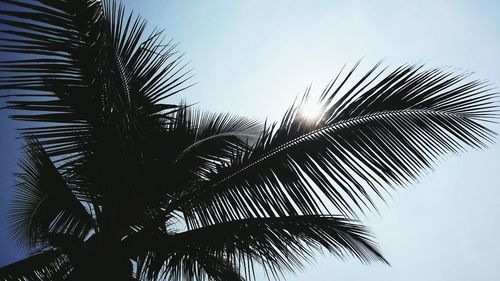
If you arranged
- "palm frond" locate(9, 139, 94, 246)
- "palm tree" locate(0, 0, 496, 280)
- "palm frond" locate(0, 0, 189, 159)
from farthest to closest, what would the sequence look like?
1. "palm frond" locate(9, 139, 94, 246)
2. "palm tree" locate(0, 0, 496, 280)
3. "palm frond" locate(0, 0, 189, 159)

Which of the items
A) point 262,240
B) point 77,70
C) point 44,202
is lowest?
point 262,240

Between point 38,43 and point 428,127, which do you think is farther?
point 428,127

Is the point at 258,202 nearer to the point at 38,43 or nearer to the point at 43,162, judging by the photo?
the point at 38,43

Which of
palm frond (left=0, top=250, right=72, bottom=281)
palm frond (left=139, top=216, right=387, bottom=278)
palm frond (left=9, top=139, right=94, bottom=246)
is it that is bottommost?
palm frond (left=139, top=216, right=387, bottom=278)

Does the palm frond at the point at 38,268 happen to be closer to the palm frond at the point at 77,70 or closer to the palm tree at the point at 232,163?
the palm tree at the point at 232,163

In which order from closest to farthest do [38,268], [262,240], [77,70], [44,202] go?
[77,70], [262,240], [38,268], [44,202]

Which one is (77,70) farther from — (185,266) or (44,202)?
(44,202)

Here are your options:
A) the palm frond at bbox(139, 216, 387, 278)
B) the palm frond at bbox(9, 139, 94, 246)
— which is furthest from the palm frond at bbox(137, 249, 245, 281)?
the palm frond at bbox(9, 139, 94, 246)

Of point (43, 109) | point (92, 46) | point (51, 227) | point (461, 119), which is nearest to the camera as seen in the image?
point (92, 46)

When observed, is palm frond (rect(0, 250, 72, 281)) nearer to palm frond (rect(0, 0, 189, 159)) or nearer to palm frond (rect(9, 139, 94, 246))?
palm frond (rect(9, 139, 94, 246))

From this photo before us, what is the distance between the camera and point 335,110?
2576 mm

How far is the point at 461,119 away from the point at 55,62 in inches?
108

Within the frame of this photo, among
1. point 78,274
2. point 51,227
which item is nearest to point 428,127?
point 78,274

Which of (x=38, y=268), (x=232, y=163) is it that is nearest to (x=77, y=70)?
(x=232, y=163)
